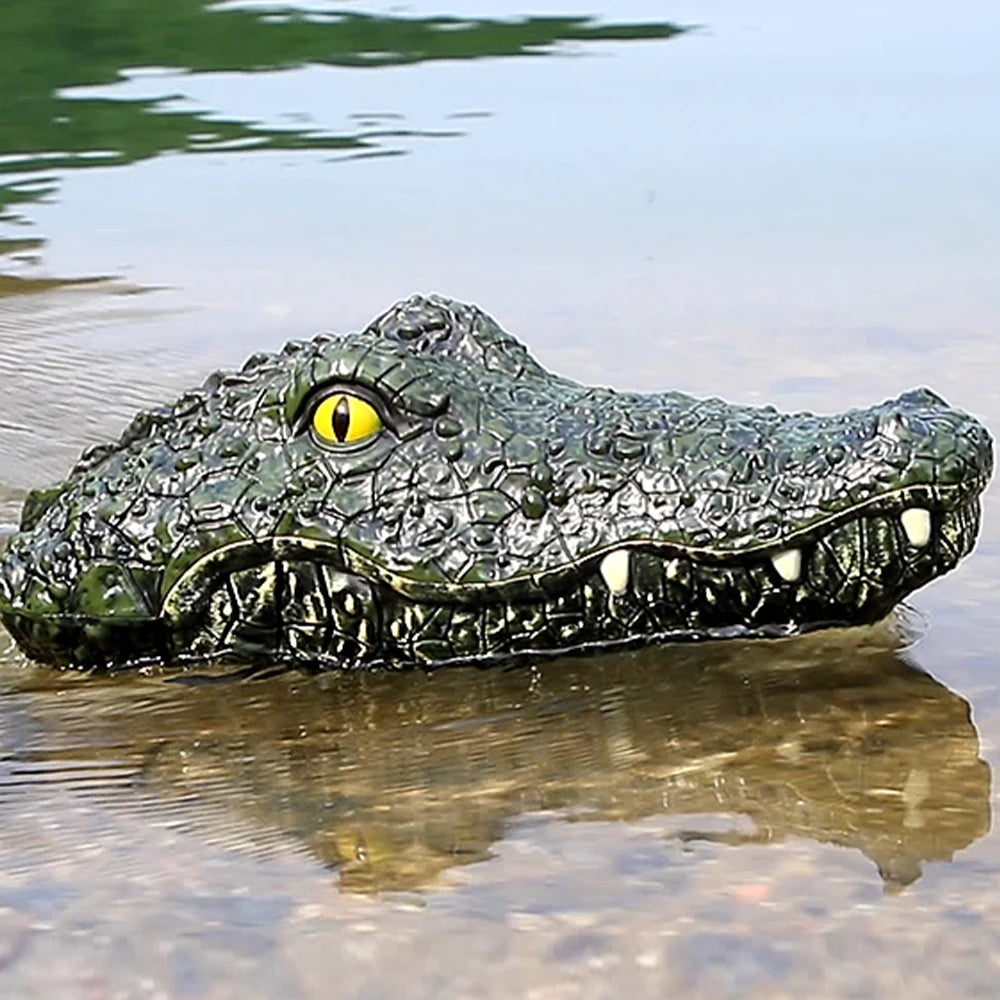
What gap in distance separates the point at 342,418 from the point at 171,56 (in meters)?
9.75

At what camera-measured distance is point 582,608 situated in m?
3.89

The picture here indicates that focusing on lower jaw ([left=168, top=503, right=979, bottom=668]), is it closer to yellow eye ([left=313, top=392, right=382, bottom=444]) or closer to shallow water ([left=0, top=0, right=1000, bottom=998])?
shallow water ([left=0, top=0, right=1000, bottom=998])

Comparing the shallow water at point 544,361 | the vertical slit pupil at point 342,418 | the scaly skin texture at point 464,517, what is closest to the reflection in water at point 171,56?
the shallow water at point 544,361

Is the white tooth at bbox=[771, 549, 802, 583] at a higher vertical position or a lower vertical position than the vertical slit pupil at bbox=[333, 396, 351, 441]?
lower

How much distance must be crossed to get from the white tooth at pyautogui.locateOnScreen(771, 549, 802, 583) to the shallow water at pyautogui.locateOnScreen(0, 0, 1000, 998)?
27cm

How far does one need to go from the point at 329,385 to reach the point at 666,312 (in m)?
3.40

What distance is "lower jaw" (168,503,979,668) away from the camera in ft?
12.2

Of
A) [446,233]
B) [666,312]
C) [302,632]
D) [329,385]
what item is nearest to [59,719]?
[302,632]

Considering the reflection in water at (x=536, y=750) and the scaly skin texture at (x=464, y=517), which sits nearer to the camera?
the reflection in water at (x=536, y=750)

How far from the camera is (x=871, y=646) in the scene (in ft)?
13.5

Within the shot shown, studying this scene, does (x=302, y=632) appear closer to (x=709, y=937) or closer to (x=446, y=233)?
(x=709, y=937)

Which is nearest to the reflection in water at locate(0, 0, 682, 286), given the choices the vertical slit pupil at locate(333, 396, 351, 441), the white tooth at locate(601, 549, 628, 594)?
the vertical slit pupil at locate(333, 396, 351, 441)

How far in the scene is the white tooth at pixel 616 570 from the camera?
149 inches

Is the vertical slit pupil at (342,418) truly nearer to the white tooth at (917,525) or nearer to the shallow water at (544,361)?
the shallow water at (544,361)
